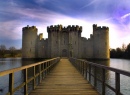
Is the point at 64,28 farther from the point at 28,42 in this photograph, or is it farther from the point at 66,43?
the point at 28,42

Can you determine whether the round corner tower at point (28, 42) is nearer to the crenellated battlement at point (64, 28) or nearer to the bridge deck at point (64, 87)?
the crenellated battlement at point (64, 28)

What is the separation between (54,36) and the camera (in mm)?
63875

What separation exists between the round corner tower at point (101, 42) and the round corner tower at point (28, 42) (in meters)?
21.1

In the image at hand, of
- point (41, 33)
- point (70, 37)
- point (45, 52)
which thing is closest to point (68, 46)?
point (70, 37)

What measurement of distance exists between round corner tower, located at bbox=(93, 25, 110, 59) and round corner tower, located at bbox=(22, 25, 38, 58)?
21140mm

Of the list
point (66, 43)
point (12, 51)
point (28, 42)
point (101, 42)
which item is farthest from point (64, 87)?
point (12, 51)

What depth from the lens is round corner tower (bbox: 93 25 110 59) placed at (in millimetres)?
62750

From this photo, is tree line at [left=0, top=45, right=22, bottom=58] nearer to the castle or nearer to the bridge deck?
the castle

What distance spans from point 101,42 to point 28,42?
24.7m

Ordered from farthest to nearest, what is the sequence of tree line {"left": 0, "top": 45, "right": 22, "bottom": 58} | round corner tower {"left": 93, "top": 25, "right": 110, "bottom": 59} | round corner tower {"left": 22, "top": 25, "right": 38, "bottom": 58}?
tree line {"left": 0, "top": 45, "right": 22, "bottom": 58} → round corner tower {"left": 22, "top": 25, "right": 38, "bottom": 58} → round corner tower {"left": 93, "top": 25, "right": 110, "bottom": 59}

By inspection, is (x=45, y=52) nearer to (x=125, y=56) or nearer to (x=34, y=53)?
(x=34, y=53)

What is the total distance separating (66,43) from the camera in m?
64.2

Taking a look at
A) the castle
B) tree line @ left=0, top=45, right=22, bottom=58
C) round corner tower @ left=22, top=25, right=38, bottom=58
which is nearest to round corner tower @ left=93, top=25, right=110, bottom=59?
the castle

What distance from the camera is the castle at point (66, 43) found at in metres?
63.0
